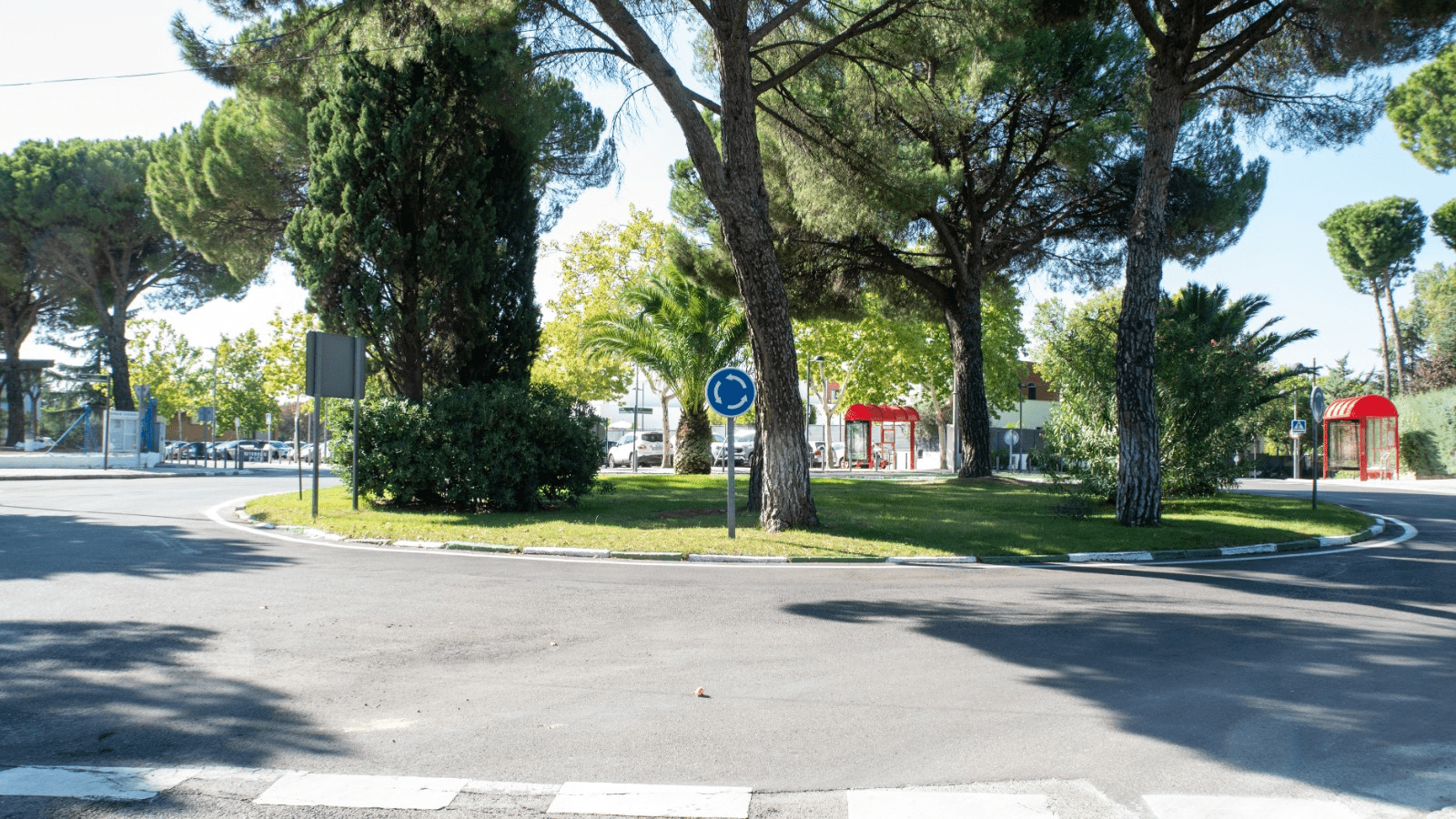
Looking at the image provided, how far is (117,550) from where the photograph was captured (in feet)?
33.9

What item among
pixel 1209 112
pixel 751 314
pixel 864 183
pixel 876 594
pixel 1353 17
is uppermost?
pixel 1209 112

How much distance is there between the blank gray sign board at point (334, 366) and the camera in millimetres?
13711

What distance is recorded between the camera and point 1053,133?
20.3m

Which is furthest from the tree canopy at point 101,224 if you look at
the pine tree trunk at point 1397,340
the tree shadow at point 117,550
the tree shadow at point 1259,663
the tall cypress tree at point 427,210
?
the pine tree trunk at point 1397,340

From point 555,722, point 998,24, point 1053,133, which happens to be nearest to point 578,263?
point 1053,133

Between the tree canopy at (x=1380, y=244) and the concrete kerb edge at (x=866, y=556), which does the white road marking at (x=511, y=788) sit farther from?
the tree canopy at (x=1380, y=244)

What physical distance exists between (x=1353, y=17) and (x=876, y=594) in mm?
10682

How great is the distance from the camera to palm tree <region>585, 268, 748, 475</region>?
1005 inches

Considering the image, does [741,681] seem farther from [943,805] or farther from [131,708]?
[131,708]

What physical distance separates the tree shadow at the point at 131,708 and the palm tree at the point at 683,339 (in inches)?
777

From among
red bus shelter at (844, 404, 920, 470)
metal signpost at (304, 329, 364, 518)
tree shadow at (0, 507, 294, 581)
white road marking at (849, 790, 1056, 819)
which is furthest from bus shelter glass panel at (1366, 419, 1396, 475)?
white road marking at (849, 790, 1056, 819)

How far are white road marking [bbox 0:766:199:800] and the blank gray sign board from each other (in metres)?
10.4

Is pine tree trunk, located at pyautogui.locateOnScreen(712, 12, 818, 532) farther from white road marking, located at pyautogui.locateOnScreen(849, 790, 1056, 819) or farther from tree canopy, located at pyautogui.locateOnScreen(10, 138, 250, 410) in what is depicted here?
tree canopy, located at pyautogui.locateOnScreen(10, 138, 250, 410)

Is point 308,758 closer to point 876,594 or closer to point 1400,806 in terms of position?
point 1400,806
